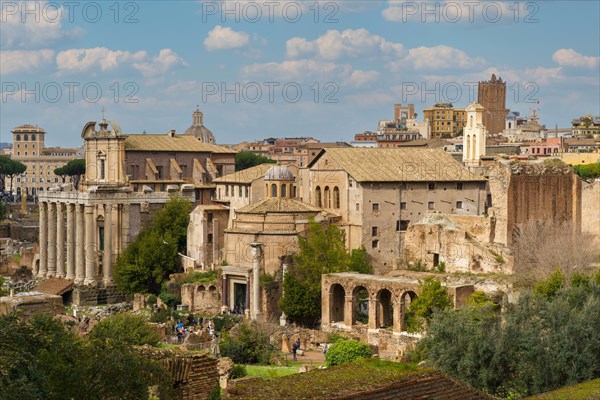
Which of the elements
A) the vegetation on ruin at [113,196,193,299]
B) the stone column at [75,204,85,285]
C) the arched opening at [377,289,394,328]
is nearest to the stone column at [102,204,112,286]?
the vegetation on ruin at [113,196,193,299]

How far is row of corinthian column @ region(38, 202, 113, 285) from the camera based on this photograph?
211 ft

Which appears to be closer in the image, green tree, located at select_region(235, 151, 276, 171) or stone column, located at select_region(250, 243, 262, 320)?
stone column, located at select_region(250, 243, 262, 320)

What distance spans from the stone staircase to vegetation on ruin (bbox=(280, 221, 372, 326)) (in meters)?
17.4

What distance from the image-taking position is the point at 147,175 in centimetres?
7200

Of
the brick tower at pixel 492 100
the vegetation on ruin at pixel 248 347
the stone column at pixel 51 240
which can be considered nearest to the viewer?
the vegetation on ruin at pixel 248 347

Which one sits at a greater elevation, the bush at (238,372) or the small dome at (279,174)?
the small dome at (279,174)

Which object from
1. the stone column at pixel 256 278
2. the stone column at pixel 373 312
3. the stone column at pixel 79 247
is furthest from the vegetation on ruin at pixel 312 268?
the stone column at pixel 79 247

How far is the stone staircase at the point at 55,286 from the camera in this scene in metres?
63.4

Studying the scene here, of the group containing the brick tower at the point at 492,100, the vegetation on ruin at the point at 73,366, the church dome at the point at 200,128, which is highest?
the brick tower at the point at 492,100

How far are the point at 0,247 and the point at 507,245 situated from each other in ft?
167

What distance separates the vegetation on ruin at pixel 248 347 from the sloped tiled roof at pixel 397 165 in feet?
48.1

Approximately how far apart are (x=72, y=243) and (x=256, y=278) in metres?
18.2

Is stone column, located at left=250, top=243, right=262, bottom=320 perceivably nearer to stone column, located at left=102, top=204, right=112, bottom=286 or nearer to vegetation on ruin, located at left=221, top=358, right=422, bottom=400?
stone column, located at left=102, top=204, right=112, bottom=286

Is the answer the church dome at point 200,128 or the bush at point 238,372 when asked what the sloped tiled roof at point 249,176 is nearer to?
the bush at point 238,372
